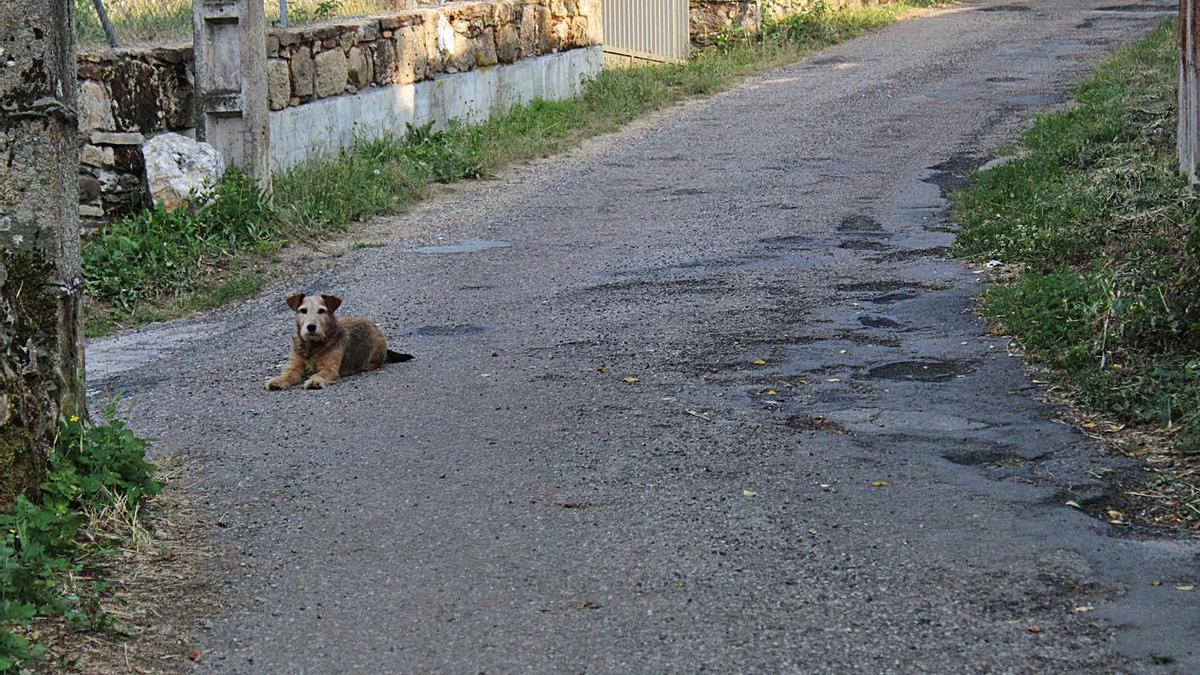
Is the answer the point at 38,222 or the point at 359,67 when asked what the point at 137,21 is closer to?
the point at 359,67

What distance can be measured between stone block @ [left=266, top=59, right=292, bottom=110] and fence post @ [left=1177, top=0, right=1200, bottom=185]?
22.9 ft

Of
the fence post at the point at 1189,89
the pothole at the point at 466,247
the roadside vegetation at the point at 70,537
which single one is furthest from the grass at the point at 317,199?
the fence post at the point at 1189,89

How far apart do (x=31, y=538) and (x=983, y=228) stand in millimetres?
6958

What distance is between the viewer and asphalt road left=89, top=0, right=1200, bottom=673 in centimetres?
428

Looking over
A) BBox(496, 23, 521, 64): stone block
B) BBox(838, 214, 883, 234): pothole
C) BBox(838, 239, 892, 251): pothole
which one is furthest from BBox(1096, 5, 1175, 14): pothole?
BBox(838, 239, 892, 251): pothole

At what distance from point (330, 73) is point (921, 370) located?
7612mm

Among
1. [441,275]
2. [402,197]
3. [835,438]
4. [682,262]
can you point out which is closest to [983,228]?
[682,262]

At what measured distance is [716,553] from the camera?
487 centimetres

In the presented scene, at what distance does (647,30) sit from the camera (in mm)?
20344

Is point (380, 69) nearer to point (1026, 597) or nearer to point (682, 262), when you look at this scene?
point (682, 262)

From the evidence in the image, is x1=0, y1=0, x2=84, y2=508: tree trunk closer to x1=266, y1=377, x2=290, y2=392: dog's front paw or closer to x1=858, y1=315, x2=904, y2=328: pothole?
x1=266, y1=377, x2=290, y2=392: dog's front paw

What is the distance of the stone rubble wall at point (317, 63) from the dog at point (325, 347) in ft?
12.6

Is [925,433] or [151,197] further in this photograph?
[151,197]

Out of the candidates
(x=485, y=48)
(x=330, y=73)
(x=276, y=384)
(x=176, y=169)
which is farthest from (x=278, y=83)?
(x=276, y=384)
